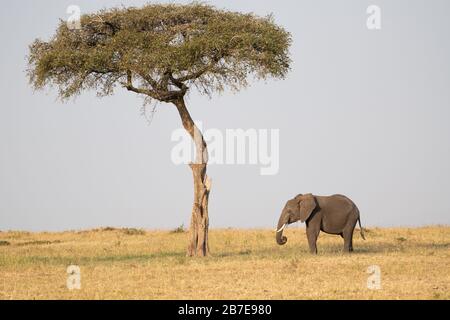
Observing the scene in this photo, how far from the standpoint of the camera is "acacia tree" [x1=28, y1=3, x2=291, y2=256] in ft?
106

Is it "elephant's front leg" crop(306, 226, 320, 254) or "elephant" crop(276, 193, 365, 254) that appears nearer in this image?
"elephant's front leg" crop(306, 226, 320, 254)

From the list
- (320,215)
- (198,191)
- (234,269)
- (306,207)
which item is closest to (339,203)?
(320,215)

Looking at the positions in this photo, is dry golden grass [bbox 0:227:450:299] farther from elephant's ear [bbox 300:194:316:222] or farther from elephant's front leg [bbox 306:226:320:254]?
elephant's ear [bbox 300:194:316:222]

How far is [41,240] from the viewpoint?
1812 inches

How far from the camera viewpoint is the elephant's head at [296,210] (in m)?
31.6

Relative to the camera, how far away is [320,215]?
32.2m

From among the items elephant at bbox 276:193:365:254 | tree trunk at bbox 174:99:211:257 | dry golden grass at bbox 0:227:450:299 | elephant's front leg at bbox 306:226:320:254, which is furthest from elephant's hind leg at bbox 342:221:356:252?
tree trunk at bbox 174:99:211:257

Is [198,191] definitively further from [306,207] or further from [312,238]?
[312,238]

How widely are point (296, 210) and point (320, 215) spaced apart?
3.42 feet

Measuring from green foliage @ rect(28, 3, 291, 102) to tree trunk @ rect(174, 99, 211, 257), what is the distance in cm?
119

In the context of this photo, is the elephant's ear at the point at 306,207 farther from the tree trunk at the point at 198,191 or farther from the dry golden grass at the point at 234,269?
the tree trunk at the point at 198,191
